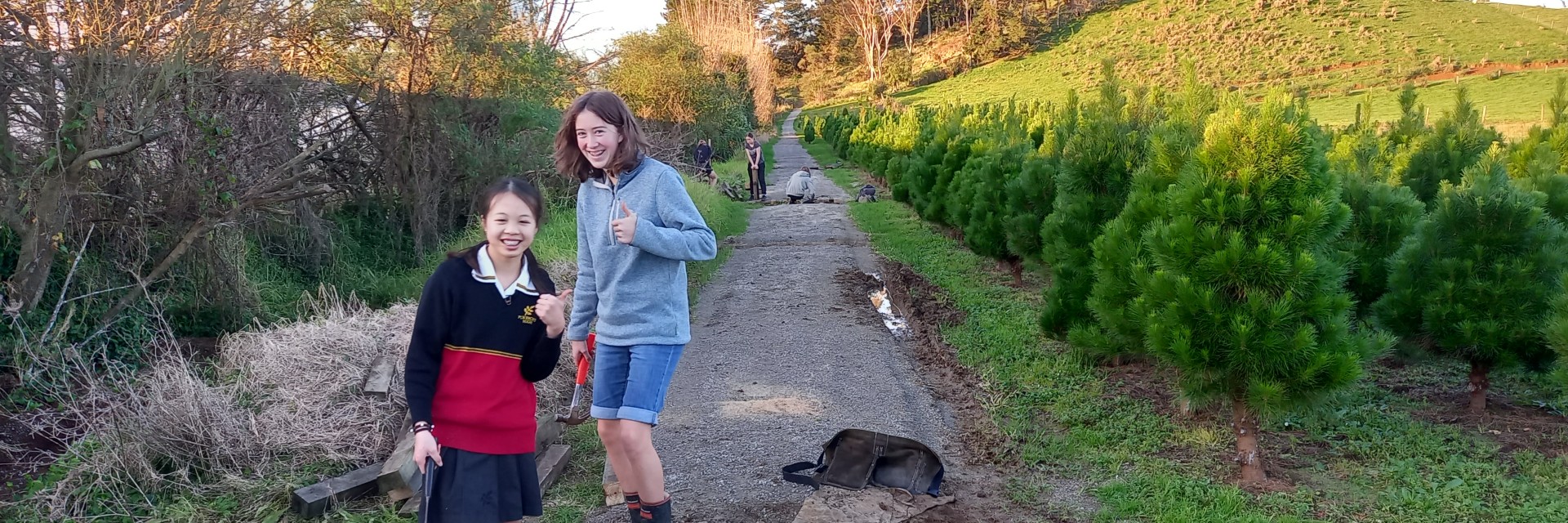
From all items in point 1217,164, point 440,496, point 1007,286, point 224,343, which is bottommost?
point 1007,286

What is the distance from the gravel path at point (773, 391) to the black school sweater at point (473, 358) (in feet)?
4.71

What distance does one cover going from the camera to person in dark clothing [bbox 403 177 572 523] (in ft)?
8.64

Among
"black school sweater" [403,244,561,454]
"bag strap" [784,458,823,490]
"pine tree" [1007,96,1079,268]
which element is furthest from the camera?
"pine tree" [1007,96,1079,268]

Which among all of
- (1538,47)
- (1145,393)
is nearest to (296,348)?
(1145,393)

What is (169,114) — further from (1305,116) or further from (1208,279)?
(1305,116)

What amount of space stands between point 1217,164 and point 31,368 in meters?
6.40

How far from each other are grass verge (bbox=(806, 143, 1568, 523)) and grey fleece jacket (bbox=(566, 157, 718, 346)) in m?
2.16

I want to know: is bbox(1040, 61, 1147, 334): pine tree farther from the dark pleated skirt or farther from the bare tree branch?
the bare tree branch

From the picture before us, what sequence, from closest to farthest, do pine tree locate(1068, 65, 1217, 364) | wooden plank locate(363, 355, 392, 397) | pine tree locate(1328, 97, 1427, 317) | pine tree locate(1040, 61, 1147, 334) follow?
wooden plank locate(363, 355, 392, 397), pine tree locate(1068, 65, 1217, 364), pine tree locate(1328, 97, 1427, 317), pine tree locate(1040, 61, 1147, 334)

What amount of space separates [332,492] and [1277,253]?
4377 mm

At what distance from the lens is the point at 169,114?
19.5ft

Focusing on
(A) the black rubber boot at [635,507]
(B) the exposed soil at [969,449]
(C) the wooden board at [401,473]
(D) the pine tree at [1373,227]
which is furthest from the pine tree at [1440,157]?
(C) the wooden board at [401,473]

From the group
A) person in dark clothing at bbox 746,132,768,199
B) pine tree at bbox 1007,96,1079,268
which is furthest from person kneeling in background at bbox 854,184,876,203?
pine tree at bbox 1007,96,1079,268

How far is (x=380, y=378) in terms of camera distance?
4.93m
